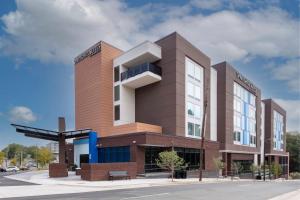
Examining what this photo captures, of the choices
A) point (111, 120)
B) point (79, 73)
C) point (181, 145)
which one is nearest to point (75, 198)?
point (181, 145)

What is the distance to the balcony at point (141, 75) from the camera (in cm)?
4294

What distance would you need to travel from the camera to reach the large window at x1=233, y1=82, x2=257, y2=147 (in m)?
59.8

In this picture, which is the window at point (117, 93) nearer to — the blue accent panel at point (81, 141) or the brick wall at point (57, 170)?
the blue accent panel at point (81, 141)

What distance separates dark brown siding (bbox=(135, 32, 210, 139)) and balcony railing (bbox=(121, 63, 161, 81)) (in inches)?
38.4

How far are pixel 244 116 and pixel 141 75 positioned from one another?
95.9 ft

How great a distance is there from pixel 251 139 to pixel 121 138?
36.9 m

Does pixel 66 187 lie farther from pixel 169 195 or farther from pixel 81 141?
pixel 81 141

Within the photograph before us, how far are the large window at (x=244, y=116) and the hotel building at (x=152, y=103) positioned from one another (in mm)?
2519

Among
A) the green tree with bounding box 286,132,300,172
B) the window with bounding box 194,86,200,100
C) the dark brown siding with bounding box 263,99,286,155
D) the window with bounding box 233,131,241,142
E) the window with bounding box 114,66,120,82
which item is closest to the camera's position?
the window with bounding box 194,86,200,100

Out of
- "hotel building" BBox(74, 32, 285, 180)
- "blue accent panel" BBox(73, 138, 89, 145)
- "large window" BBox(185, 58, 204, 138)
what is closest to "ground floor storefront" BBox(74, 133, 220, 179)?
"hotel building" BBox(74, 32, 285, 180)

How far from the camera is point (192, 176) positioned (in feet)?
141

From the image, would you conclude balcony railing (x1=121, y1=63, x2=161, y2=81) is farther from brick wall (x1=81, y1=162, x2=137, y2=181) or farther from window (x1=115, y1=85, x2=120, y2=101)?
brick wall (x1=81, y1=162, x2=137, y2=181)

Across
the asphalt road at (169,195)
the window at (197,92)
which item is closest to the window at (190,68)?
the window at (197,92)

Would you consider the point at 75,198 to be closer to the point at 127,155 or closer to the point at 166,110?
the point at 127,155
